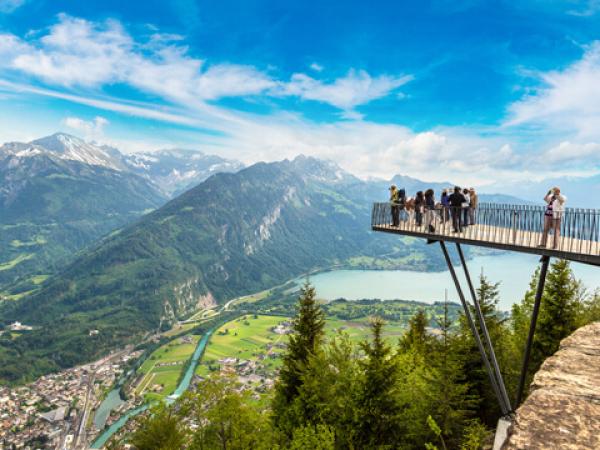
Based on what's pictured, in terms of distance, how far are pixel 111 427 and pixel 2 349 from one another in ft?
440

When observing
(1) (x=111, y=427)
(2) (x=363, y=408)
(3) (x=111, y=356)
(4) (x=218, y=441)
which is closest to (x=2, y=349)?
(3) (x=111, y=356)

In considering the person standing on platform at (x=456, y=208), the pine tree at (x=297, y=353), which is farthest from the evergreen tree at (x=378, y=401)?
the person standing on platform at (x=456, y=208)

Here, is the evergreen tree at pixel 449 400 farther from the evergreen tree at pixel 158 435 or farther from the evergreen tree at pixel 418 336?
the evergreen tree at pixel 158 435

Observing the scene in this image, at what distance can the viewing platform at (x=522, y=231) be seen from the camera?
11.8 metres

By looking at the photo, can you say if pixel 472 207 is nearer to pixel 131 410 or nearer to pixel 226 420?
pixel 226 420

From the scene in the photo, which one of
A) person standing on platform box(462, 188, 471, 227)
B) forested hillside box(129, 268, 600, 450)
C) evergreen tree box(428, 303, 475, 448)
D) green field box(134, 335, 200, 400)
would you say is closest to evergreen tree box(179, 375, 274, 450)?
forested hillside box(129, 268, 600, 450)

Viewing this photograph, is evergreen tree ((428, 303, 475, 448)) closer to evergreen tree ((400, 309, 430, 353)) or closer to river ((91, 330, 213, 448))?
evergreen tree ((400, 309, 430, 353))

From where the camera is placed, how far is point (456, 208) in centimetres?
1603

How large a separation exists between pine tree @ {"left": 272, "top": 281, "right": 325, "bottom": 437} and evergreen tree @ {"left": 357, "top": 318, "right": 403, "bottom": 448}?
643 centimetres

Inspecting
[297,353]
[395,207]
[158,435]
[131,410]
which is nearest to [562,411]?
[395,207]

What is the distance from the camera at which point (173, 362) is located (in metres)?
163

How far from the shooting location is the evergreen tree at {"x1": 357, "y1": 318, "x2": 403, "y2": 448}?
18.7m

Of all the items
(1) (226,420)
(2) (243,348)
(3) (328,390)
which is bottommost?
(2) (243,348)

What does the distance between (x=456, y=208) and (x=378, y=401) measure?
1080 cm
